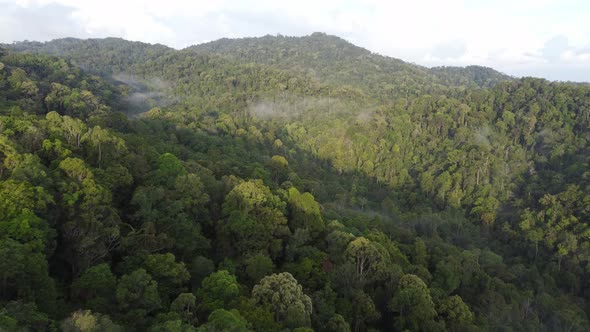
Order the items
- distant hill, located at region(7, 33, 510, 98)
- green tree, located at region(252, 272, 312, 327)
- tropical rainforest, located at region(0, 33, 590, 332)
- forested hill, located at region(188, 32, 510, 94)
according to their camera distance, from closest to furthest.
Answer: tropical rainforest, located at region(0, 33, 590, 332), green tree, located at region(252, 272, 312, 327), distant hill, located at region(7, 33, 510, 98), forested hill, located at region(188, 32, 510, 94)

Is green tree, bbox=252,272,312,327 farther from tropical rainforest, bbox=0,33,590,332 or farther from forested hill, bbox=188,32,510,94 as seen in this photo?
forested hill, bbox=188,32,510,94

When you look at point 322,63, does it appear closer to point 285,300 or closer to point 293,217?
point 293,217

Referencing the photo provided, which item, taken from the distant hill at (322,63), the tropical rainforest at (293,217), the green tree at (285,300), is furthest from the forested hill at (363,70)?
the green tree at (285,300)

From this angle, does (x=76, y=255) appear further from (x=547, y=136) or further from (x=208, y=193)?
(x=547, y=136)

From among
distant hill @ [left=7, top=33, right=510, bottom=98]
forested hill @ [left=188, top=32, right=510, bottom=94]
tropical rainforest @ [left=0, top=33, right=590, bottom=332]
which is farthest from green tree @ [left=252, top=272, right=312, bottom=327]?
forested hill @ [left=188, top=32, right=510, bottom=94]

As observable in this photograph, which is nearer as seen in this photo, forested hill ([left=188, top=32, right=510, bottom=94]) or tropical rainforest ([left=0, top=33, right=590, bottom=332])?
tropical rainforest ([left=0, top=33, right=590, bottom=332])

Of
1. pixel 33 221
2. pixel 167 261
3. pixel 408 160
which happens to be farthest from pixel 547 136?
pixel 33 221

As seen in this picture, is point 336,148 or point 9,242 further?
point 336,148

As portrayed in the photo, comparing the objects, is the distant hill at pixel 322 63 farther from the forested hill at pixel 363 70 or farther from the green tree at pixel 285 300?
the green tree at pixel 285 300
